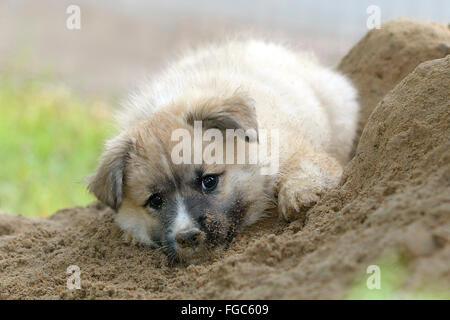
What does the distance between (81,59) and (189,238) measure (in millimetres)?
9714

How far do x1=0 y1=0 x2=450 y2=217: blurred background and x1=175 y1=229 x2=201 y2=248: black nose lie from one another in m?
3.52

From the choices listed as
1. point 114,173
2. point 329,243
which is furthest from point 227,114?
point 329,243

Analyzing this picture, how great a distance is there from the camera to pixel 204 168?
384 cm

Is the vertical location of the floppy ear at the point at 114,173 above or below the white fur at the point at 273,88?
below

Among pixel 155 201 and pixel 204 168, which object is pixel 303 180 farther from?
pixel 155 201

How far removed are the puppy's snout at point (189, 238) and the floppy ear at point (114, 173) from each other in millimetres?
760

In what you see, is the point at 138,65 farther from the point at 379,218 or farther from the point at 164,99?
the point at 379,218

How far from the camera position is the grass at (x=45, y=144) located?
24.8 feet

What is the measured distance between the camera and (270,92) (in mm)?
4848

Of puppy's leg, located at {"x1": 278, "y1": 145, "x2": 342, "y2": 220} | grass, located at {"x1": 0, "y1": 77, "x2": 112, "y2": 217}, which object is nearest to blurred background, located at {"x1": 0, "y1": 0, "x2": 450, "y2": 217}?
grass, located at {"x1": 0, "y1": 77, "x2": 112, "y2": 217}

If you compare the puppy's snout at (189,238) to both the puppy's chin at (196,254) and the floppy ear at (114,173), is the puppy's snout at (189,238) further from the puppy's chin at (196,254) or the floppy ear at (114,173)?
the floppy ear at (114,173)

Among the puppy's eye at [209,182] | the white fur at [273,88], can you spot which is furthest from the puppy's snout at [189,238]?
the white fur at [273,88]

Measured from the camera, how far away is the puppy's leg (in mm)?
3752

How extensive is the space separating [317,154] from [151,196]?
50.7 inches
